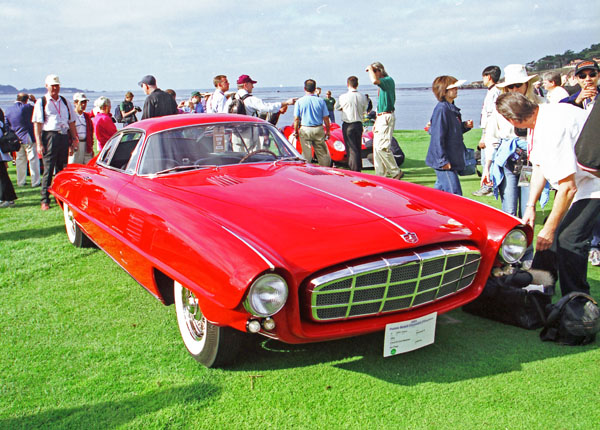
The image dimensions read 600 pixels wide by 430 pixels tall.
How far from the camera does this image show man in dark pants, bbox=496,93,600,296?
10.3 ft

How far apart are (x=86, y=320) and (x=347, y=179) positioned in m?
2.23

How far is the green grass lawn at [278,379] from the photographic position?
2.56 metres

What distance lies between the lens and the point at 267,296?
249cm

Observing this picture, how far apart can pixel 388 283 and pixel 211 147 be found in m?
2.15

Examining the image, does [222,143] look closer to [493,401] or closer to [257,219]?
[257,219]

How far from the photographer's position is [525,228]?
3307mm

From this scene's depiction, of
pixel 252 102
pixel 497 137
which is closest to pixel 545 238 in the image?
pixel 497 137

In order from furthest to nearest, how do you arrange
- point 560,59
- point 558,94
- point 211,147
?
point 560,59, point 558,94, point 211,147

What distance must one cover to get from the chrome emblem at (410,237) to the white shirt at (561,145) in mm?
1036

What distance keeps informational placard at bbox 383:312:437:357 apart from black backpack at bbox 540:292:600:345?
3.05 ft

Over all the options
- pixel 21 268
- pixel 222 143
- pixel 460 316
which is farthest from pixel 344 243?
pixel 21 268

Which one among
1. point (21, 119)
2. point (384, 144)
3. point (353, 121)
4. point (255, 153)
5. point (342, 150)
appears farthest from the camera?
point (342, 150)

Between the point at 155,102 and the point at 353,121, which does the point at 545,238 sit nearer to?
the point at 155,102

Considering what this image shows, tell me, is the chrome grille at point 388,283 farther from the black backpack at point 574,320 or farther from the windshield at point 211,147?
the windshield at point 211,147
